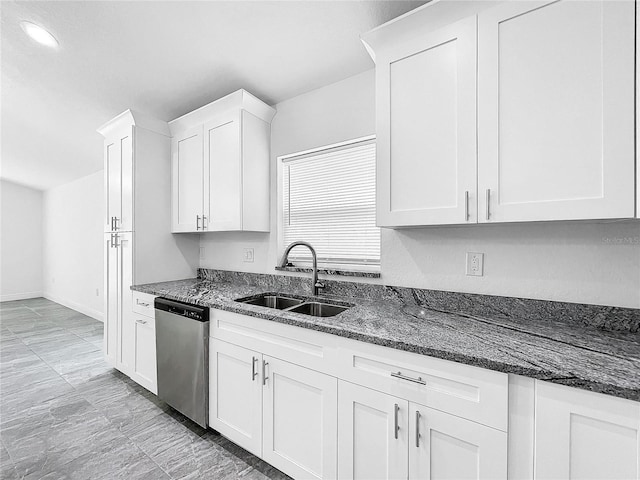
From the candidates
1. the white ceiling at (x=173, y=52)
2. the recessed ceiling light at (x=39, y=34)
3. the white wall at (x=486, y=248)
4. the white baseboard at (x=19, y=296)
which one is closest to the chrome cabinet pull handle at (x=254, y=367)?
the white wall at (x=486, y=248)

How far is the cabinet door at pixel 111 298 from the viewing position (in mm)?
2902

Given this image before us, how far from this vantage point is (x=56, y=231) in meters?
6.35

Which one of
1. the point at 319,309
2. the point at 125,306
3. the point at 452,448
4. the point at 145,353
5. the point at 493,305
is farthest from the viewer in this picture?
the point at 125,306

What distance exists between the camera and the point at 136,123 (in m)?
2.68

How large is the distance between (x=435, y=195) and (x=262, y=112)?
1671 millimetres

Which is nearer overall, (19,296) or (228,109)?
(228,109)

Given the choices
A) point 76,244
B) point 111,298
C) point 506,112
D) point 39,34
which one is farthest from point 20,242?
point 506,112

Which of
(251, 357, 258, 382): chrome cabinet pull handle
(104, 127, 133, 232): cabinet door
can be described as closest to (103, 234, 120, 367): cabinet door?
(104, 127, 133, 232): cabinet door

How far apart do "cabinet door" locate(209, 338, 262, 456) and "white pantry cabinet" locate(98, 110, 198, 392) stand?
835mm

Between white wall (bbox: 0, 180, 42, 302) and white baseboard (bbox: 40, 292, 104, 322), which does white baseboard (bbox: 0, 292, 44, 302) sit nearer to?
white wall (bbox: 0, 180, 42, 302)

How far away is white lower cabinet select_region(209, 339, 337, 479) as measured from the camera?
149cm

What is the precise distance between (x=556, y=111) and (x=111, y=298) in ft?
11.7

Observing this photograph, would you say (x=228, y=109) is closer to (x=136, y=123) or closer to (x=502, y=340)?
(x=136, y=123)

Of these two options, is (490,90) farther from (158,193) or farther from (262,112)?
(158,193)
